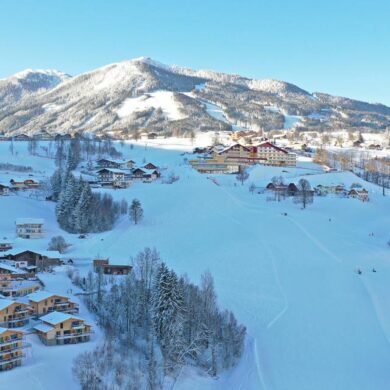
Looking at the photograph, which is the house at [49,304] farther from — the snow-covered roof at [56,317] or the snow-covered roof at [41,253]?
the snow-covered roof at [41,253]

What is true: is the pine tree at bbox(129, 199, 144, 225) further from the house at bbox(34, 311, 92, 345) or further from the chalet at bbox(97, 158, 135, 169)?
the chalet at bbox(97, 158, 135, 169)

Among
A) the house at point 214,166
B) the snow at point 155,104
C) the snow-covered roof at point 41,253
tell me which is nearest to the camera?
the snow-covered roof at point 41,253

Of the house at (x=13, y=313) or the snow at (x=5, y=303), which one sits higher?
the snow at (x=5, y=303)

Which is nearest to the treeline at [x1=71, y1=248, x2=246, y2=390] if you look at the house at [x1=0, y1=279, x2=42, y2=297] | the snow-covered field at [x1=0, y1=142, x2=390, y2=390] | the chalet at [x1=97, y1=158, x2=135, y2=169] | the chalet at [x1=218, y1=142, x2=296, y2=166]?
the snow-covered field at [x1=0, y1=142, x2=390, y2=390]

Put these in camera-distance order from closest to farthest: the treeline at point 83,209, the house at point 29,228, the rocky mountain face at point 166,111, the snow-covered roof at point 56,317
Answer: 1. the snow-covered roof at point 56,317
2. the house at point 29,228
3. the treeline at point 83,209
4. the rocky mountain face at point 166,111

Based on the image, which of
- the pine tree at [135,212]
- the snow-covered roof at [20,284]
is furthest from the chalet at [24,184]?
the snow-covered roof at [20,284]

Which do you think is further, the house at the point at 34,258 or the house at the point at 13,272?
the house at the point at 34,258

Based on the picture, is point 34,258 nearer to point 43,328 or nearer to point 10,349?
point 43,328
